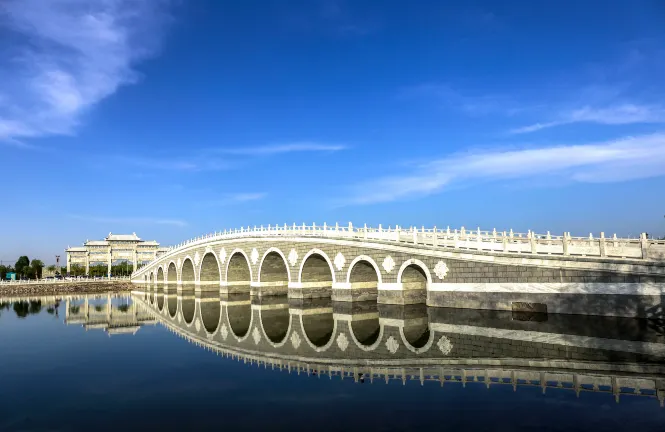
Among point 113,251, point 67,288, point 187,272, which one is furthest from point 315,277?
point 113,251

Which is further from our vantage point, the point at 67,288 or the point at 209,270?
the point at 67,288

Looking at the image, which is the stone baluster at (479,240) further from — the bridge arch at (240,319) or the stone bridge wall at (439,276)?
the bridge arch at (240,319)

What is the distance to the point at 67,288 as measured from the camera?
6200cm

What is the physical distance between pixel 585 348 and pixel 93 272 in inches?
3489

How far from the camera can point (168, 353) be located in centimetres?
1880

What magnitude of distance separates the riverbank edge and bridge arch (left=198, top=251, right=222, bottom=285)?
74.8ft

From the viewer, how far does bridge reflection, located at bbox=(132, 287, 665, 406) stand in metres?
12.5

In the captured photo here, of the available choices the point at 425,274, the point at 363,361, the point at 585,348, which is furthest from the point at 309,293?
the point at 585,348

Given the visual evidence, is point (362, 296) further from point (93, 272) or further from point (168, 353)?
point (93, 272)

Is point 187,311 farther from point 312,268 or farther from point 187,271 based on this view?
point 187,271

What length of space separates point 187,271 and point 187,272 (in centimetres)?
21

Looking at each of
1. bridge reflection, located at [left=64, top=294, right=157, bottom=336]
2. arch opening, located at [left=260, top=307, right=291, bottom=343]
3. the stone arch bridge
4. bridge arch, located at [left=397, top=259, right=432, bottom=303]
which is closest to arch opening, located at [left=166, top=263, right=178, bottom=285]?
bridge reflection, located at [left=64, top=294, right=157, bottom=336]

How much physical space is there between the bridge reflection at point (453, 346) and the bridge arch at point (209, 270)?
787 inches

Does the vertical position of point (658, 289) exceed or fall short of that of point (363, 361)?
it exceeds it
